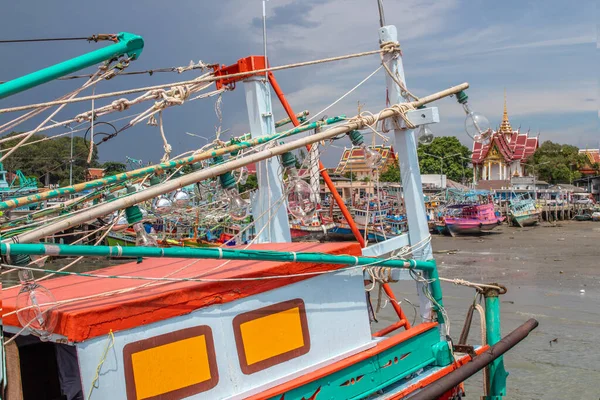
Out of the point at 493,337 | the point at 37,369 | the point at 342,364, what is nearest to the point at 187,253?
the point at 342,364

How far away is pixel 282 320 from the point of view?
4180mm

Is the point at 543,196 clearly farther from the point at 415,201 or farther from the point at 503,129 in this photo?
the point at 415,201

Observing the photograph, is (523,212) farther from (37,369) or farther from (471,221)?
(37,369)

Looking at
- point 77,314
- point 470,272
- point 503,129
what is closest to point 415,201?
point 77,314

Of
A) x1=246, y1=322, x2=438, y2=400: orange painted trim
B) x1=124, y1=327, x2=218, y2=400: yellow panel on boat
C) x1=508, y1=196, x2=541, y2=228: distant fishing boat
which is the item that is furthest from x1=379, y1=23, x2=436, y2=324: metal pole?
x1=508, y1=196, x2=541, y2=228: distant fishing boat

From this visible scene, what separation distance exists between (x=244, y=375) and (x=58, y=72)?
2282 mm

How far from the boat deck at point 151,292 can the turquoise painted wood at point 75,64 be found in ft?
4.20

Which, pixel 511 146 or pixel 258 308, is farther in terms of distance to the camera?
pixel 511 146

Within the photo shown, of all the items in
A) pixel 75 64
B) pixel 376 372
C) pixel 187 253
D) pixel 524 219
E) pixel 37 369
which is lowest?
pixel 524 219

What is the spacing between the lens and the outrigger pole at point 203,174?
3330 mm

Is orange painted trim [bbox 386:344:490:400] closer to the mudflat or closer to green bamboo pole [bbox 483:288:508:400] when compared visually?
green bamboo pole [bbox 483:288:508:400]

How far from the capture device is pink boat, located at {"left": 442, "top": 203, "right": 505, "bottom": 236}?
130 ft

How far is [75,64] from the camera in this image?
3414 mm

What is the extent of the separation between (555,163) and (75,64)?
8159cm
